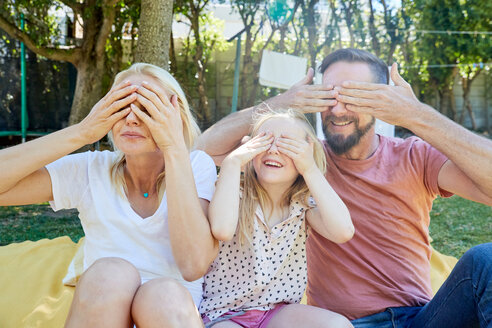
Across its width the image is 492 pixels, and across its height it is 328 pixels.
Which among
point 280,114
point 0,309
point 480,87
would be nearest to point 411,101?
point 280,114

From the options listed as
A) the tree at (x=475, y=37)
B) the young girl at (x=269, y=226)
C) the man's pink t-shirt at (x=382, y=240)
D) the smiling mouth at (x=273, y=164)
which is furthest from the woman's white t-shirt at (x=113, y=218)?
the tree at (x=475, y=37)

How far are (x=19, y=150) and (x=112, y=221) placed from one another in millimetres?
403

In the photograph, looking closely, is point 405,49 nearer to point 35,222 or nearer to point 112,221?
point 35,222

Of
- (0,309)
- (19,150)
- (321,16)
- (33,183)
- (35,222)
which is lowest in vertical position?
(35,222)

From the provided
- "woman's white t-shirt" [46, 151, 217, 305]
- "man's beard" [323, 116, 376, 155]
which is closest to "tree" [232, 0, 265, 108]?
"man's beard" [323, 116, 376, 155]

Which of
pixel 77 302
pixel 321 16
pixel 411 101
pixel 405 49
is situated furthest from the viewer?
pixel 405 49

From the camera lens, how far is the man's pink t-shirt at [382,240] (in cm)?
208

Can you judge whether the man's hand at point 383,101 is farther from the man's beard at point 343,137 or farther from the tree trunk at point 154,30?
the tree trunk at point 154,30

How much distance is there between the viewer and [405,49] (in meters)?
9.38

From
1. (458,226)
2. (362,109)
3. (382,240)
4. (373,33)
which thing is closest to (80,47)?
(373,33)

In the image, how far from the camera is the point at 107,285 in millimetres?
1452

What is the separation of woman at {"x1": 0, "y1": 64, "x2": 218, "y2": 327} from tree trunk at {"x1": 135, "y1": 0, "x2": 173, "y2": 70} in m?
2.73

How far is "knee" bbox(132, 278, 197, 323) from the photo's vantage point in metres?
1.43

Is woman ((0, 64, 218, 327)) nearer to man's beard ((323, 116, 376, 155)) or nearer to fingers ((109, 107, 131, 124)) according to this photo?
fingers ((109, 107, 131, 124))
